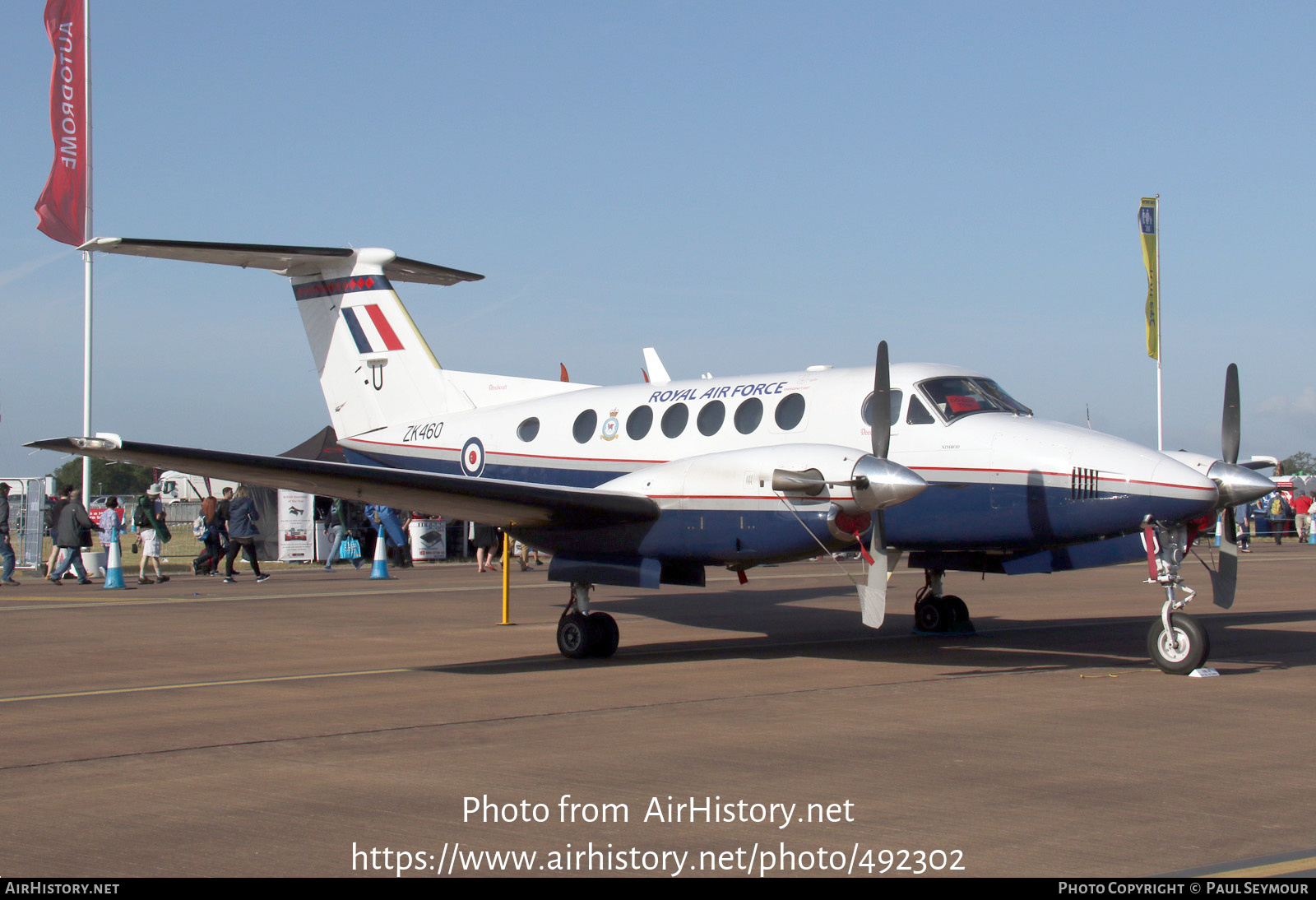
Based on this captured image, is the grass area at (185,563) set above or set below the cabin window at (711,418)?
below

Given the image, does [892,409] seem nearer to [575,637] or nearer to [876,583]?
[876,583]

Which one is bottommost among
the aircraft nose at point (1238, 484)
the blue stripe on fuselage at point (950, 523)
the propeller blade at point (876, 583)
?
the propeller blade at point (876, 583)

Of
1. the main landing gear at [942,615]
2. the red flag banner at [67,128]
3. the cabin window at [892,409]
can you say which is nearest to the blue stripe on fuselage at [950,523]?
the cabin window at [892,409]

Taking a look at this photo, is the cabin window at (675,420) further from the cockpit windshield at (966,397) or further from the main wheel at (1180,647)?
the main wheel at (1180,647)

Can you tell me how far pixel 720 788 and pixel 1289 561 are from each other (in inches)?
1006

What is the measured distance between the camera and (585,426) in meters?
13.4

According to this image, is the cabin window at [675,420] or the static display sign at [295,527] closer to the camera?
the cabin window at [675,420]

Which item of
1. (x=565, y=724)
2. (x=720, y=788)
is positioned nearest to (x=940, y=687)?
(x=565, y=724)

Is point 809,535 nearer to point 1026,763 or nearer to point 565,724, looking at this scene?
point 565,724

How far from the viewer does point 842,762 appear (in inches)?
265

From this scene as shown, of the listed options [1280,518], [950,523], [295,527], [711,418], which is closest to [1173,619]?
[950,523]

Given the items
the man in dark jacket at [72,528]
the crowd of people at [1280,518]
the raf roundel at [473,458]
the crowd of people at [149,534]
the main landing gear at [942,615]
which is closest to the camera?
the main landing gear at [942,615]

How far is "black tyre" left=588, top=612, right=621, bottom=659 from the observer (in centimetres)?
1176

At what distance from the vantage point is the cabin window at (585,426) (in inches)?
523
